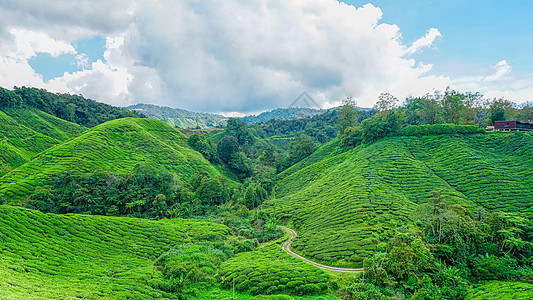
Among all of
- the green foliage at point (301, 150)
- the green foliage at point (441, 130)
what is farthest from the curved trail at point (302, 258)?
the green foliage at point (301, 150)

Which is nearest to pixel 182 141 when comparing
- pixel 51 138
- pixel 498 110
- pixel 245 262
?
pixel 51 138

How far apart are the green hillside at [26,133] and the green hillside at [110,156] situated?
10047 millimetres

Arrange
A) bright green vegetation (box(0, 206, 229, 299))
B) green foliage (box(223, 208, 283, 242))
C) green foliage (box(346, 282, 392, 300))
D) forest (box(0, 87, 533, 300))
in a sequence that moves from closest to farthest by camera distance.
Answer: bright green vegetation (box(0, 206, 229, 299)) → green foliage (box(346, 282, 392, 300)) → forest (box(0, 87, 533, 300)) → green foliage (box(223, 208, 283, 242))

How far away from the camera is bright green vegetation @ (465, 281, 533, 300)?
24156 millimetres

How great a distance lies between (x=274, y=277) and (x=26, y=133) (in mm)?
106139

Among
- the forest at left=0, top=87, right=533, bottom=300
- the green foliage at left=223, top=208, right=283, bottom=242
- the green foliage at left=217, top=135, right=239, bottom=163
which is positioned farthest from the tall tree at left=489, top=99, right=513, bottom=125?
the green foliage at left=217, top=135, right=239, bottom=163

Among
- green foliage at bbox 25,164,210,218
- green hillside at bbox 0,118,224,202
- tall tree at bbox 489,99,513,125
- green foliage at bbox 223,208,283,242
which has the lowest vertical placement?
green foliage at bbox 223,208,283,242

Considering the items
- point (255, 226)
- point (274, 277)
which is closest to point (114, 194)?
point (255, 226)

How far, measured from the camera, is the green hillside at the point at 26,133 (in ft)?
225

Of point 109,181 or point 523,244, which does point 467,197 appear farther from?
point 109,181

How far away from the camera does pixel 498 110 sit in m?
83.1

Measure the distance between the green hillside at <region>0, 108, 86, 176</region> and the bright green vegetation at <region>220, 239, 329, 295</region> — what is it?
7268 cm

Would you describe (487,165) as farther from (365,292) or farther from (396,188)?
(365,292)

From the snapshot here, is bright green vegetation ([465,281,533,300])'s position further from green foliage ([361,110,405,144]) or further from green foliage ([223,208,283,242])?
green foliage ([361,110,405,144])
